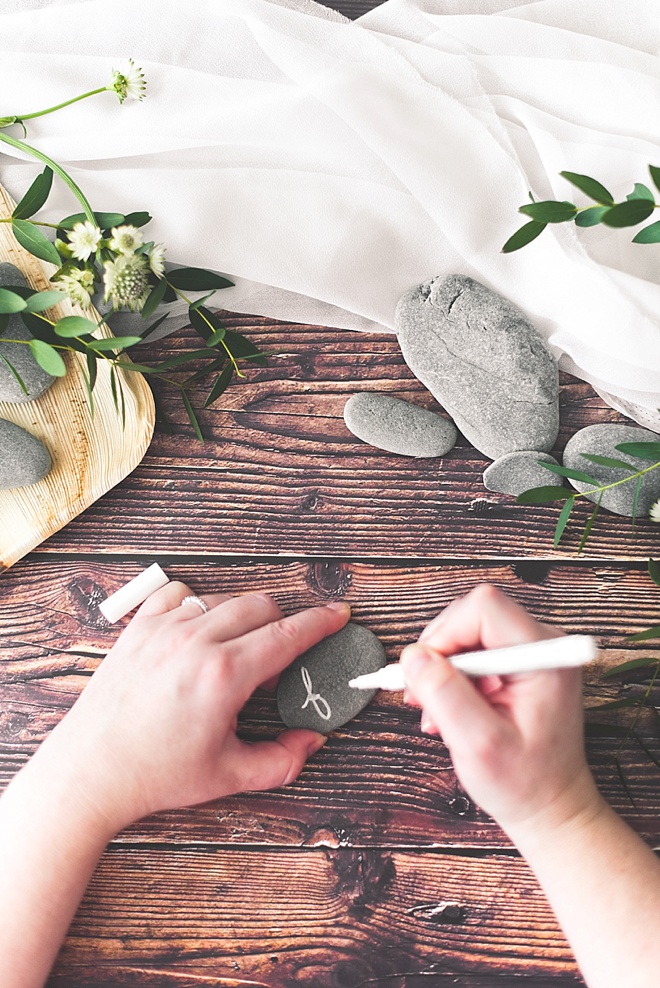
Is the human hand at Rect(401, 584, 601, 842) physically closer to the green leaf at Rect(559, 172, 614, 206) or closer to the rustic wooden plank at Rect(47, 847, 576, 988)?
the rustic wooden plank at Rect(47, 847, 576, 988)

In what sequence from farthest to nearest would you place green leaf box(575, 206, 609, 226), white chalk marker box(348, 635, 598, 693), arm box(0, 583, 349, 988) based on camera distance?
arm box(0, 583, 349, 988) < green leaf box(575, 206, 609, 226) < white chalk marker box(348, 635, 598, 693)

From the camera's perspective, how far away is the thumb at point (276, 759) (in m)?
0.75

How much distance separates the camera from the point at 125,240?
72cm

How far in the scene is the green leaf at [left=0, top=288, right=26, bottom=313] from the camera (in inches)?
27.4

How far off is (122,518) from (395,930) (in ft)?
1.64

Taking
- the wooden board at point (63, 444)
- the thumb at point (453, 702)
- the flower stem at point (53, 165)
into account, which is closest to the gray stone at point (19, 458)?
the wooden board at point (63, 444)

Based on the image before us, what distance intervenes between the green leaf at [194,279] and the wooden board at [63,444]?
0.11 m

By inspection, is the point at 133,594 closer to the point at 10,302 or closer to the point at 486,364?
the point at 10,302

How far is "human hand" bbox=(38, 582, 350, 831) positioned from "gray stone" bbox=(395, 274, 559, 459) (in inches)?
10.4

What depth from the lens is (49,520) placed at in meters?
0.82

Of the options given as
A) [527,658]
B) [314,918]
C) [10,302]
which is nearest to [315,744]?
[314,918]

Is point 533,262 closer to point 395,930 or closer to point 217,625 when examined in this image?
point 217,625

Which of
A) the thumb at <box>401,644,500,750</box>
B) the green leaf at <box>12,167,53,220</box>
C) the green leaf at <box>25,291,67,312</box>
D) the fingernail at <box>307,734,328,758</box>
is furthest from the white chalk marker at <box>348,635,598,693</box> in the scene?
the green leaf at <box>12,167,53,220</box>

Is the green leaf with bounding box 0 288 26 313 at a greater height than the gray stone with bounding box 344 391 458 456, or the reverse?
the gray stone with bounding box 344 391 458 456
